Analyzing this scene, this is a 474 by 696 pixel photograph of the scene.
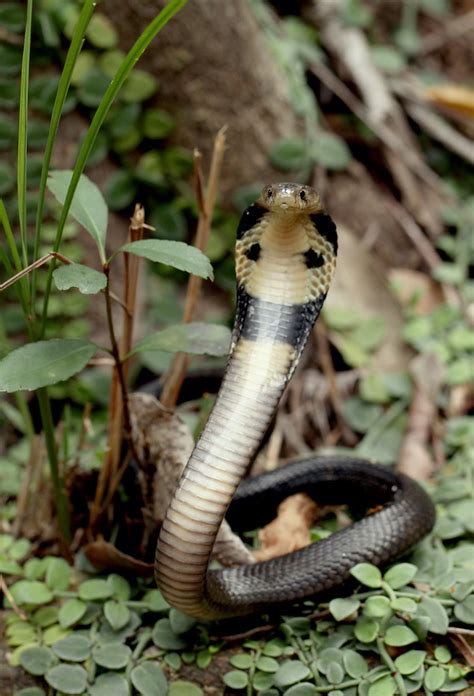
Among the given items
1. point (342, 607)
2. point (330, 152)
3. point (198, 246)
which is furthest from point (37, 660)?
point (330, 152)

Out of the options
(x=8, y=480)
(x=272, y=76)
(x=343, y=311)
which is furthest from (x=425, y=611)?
(x=272, y=76)

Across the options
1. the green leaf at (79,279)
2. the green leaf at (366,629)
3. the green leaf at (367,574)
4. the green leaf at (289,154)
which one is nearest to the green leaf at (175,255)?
the green leaf at (79,279)

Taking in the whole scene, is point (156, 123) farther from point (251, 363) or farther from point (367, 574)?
point (367, 574)

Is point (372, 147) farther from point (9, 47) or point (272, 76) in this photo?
point (9, 47)

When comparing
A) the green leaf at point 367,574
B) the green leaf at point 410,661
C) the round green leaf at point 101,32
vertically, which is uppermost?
the round green leaf at point 101,32

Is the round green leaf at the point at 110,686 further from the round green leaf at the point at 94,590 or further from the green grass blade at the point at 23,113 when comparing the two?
the green grass blade at the point at 23,113

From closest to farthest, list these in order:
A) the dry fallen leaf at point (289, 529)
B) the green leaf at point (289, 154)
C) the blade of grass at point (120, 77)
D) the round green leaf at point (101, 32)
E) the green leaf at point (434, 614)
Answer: the blade of grass at point (120, 77)
the green leaf at point (434, 614)
the dry fallen leaf at point (289, 529)
the round green leaf at point (101, 32)
the green leaf at point (289, 154)
